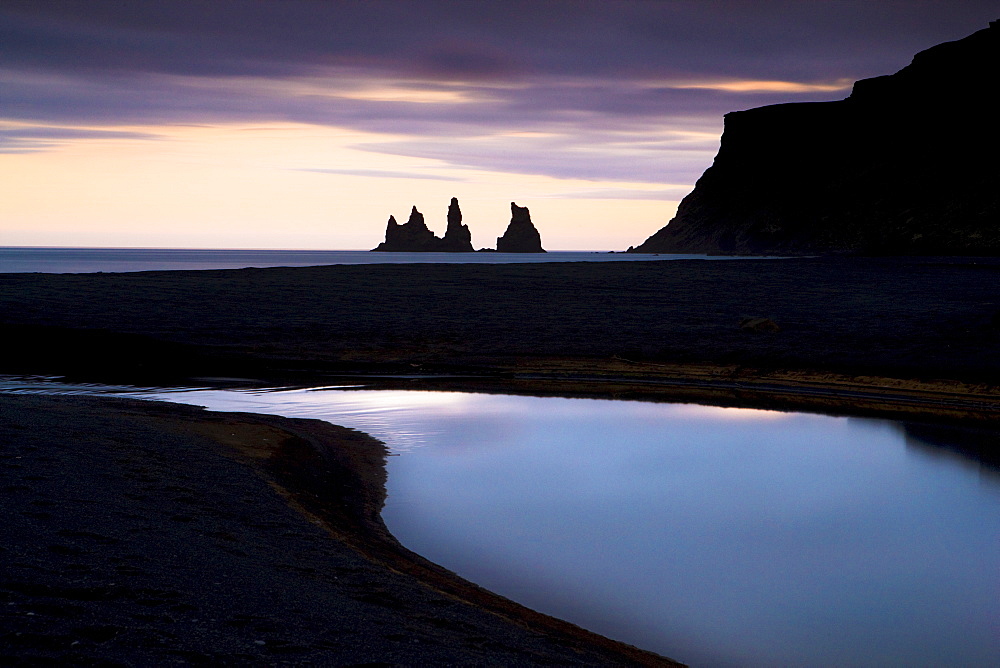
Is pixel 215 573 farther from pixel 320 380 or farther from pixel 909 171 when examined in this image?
pixel 909 171

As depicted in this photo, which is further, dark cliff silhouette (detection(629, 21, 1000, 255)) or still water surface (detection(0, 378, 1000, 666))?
dark cliff silhouette (detection(629, 21, 1000, 255))

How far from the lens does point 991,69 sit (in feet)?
486

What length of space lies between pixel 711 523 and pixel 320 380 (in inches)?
481

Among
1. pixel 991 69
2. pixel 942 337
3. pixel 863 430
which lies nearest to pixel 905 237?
pixel 991 69

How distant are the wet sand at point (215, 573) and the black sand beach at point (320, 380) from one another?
27 millimetres

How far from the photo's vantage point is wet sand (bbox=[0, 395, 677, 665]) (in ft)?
16.6

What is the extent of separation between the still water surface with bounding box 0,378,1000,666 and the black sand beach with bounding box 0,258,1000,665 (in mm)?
980

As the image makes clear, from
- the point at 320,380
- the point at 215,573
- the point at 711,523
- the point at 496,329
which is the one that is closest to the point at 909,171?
the point at 496,329

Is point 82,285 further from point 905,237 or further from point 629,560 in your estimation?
point 905,237

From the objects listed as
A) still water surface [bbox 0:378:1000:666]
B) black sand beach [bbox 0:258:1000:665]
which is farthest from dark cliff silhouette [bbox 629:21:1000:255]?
still water surface [bbox 0:378:1000:666]

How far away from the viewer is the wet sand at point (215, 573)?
5.06 m

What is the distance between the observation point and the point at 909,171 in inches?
5856

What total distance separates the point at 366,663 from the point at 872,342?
21.5 metres

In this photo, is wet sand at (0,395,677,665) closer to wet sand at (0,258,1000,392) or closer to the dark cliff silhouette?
wet sand at (0,258,1000,392)
